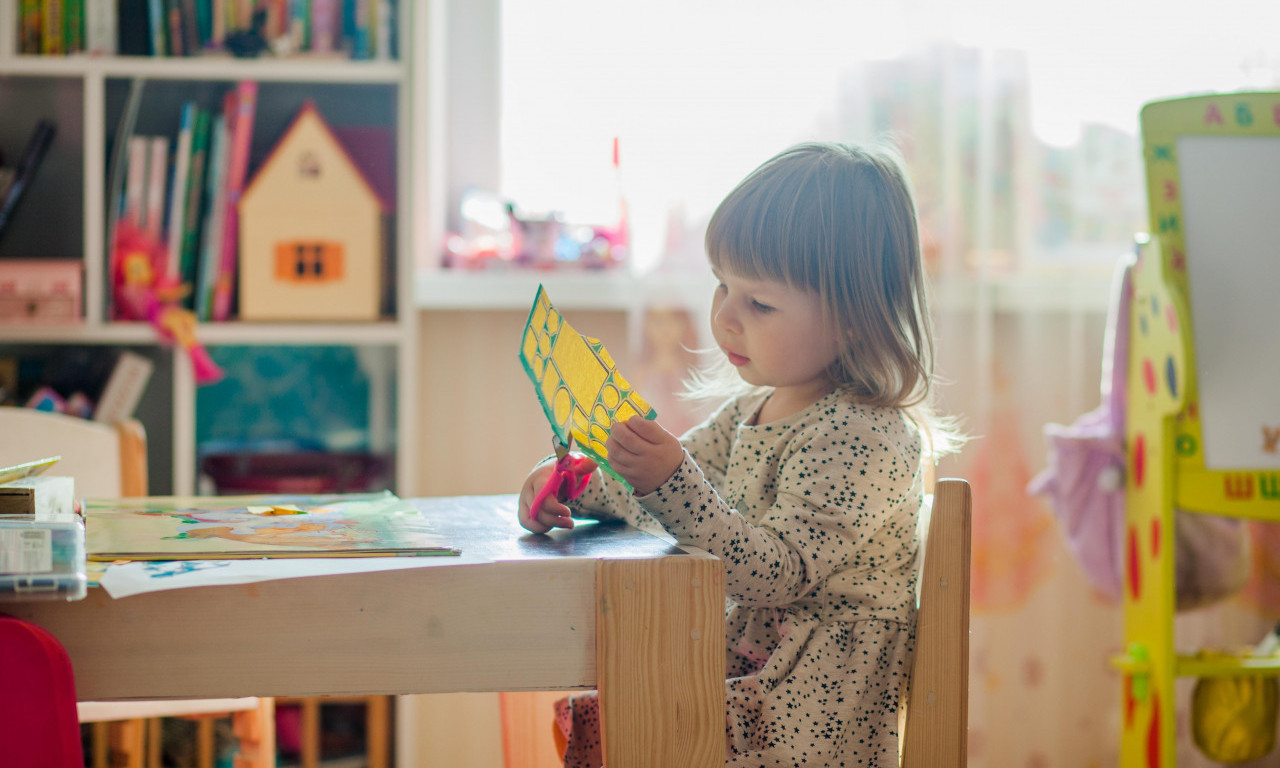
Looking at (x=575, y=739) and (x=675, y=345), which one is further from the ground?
(x=675, y=345)

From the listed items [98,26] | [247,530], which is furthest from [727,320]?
[98,26]

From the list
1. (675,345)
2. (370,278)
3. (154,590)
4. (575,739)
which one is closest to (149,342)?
(370,278)

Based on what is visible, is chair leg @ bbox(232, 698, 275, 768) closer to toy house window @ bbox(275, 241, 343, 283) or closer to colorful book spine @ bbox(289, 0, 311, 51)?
toy house window @ bbox(275, 241, 343, 283)

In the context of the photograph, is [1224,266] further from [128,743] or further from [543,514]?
[128,743]

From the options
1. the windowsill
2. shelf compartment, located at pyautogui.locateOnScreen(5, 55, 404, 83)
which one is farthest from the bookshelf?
the windowsill

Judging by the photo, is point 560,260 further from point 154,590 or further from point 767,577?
point 154,590

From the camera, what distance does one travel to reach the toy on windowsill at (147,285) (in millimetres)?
1632

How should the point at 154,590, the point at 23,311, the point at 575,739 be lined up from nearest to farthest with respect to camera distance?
1. the point at 154,590
2. the point at 575,739
3. the point at 23,311

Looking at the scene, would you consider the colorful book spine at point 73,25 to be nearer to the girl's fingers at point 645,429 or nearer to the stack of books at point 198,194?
the stack of books at point 198,194

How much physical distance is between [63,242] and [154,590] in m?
1.39

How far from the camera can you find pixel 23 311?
1.60 meters

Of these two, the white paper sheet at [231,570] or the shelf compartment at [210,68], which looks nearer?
the white paper sheet at [231,570]

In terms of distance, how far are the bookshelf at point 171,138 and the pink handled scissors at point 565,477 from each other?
2.66 ft

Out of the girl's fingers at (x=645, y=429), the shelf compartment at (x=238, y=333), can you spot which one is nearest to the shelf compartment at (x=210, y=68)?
the shelf compartment at (x=238, y=333)
